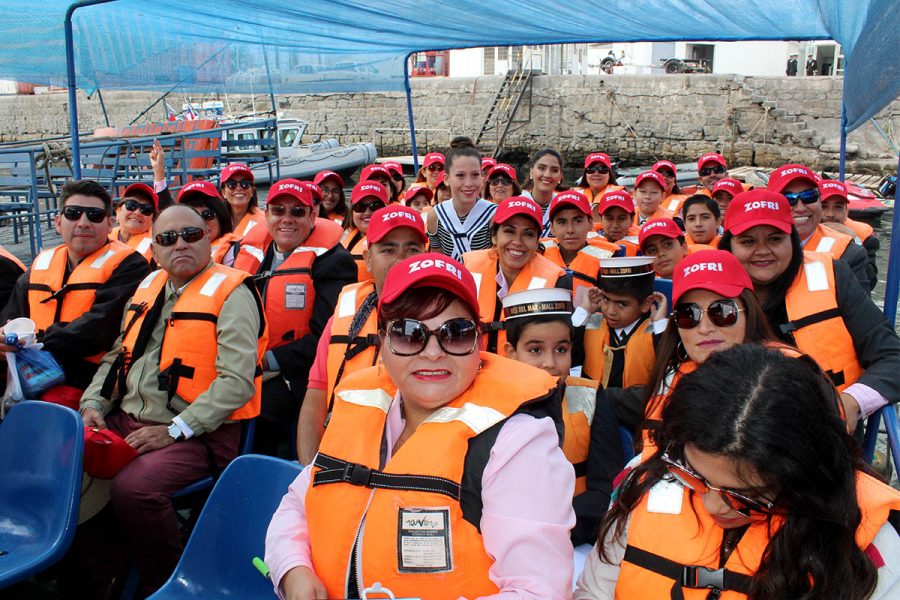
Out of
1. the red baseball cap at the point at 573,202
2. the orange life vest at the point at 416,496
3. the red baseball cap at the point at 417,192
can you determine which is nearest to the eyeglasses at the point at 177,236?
the orange life vest at the point at 416,496

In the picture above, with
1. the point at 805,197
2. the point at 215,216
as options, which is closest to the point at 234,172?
the point at 215,216

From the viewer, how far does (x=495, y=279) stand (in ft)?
12.8

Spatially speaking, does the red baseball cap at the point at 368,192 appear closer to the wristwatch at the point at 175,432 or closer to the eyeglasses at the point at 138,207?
the eyeglasses at the point at 138,207

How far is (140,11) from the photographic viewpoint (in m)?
5.62

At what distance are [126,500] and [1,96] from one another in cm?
3499

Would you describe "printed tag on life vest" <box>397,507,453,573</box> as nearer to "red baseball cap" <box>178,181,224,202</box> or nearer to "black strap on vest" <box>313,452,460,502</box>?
"black strap on vest" <box>313,452,460,502</box>

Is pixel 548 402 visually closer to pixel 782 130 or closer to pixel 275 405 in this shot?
pixel 275 405

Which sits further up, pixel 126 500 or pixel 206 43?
pixel 206 43

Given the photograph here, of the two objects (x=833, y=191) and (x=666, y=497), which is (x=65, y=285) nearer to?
(x=666, y=497)

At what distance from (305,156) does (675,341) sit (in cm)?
1719

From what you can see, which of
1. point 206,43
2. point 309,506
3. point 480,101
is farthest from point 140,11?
point 480,101

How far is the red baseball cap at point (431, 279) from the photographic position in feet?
5.85

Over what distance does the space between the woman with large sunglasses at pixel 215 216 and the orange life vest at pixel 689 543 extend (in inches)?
147

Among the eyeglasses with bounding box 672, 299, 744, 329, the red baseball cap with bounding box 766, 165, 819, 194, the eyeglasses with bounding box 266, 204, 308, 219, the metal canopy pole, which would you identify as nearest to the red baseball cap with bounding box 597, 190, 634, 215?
the red baseball cap with bounding box 766, 165, 819, 194
